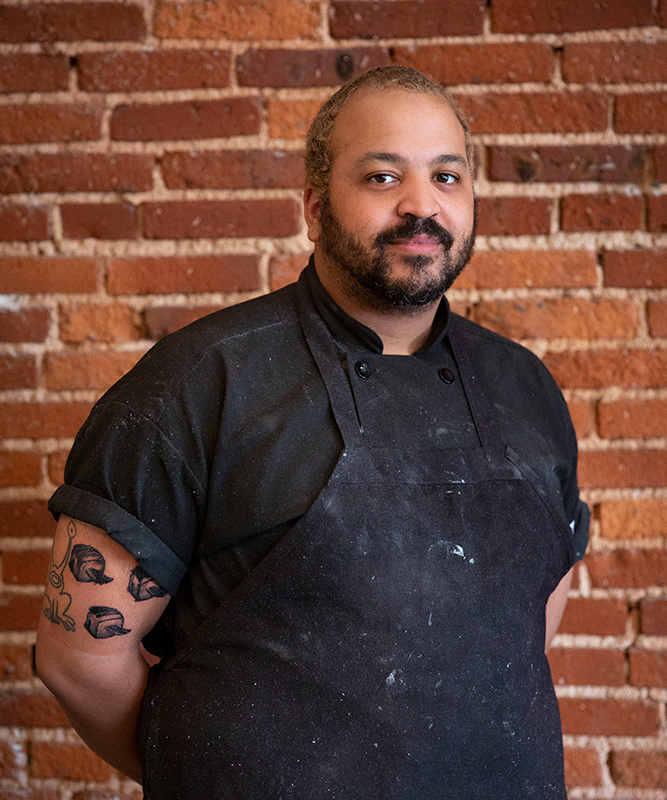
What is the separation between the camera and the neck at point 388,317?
112 cm

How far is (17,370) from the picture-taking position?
4.82 feet

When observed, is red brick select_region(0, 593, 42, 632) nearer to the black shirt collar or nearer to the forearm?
the forearm

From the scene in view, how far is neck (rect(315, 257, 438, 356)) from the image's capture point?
1.12 meters

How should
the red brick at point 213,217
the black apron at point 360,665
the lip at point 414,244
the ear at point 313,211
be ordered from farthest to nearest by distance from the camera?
the red brick at point 213,217 → the ear at point 313,211 → the lip at point 414,244 → the black apron at point 360,665

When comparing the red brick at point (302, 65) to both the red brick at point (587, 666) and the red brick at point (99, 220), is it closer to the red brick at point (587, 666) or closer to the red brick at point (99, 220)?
the red brick at point (99, 220)

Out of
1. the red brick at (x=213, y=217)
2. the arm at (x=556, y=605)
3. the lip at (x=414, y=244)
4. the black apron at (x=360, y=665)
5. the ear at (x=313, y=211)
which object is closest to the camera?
the black apron at (x=360, y=665)

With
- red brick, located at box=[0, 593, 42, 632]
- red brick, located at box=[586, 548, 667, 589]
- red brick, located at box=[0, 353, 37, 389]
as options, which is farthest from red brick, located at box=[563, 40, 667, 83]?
red brick, located at box=[0, 593, 42, 632]

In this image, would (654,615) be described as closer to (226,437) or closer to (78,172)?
(226,437)

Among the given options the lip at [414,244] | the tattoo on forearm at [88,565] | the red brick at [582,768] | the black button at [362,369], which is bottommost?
the red brick at [582,768]

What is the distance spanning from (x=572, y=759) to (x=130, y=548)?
1.08 metres

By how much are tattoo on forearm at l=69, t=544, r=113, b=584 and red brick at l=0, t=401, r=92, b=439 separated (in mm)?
550

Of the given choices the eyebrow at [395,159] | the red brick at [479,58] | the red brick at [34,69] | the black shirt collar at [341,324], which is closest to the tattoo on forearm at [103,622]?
the black shirt collar at [341,324]

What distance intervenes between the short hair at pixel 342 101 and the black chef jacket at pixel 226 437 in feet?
0.58

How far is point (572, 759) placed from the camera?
1.51 metres
